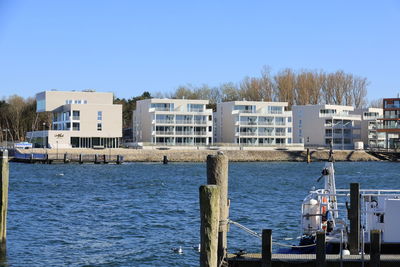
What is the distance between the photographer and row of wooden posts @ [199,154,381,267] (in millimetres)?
17062

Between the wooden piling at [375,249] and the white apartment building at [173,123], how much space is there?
115562 mm

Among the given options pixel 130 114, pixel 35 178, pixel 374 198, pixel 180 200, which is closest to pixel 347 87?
pixel 130 114

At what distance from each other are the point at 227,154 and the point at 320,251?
10073 centimetres

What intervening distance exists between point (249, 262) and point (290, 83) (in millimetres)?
158124

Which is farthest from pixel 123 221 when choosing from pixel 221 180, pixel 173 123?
pixel 173 123

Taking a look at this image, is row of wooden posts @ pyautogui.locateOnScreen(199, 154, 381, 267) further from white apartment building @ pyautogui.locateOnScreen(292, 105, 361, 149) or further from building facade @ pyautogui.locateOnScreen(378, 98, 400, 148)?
building facade @ pyautogui.locateOnScreen(378, 98, 400, 148)

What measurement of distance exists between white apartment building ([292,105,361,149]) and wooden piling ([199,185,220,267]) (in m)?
139

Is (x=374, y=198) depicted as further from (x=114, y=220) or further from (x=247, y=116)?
(x=247, y=116)

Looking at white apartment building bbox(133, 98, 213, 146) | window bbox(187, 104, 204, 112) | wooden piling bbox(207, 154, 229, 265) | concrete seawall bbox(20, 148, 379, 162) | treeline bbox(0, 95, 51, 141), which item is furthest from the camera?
treeline bbox(0, 95, 51, 141)

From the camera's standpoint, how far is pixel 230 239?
1176 inches

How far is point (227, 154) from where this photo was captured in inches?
4665

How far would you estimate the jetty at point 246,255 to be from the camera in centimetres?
1714

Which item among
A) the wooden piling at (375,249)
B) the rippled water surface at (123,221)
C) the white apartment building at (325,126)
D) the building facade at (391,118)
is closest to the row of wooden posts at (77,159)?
the rippled water surface at (123,221)

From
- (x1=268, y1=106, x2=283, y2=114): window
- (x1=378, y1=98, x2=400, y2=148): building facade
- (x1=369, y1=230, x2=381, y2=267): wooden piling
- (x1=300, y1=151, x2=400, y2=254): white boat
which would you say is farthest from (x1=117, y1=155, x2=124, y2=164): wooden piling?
(x1=369, y1=230, x2=381, y2=267): wooden piling
